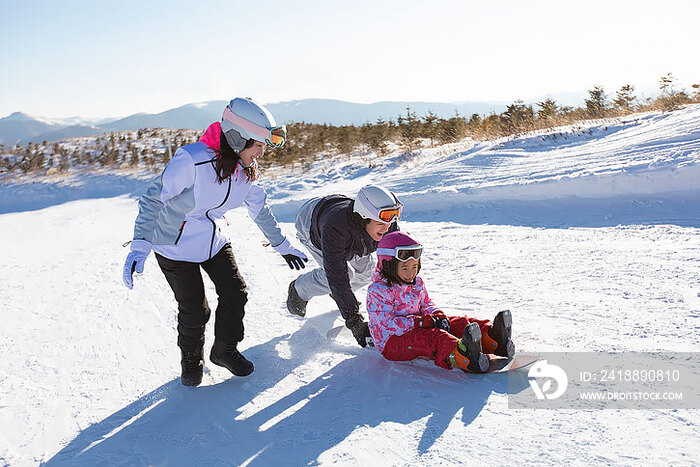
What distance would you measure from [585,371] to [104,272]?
209 inches

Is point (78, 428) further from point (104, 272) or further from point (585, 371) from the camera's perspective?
point (104, 272)

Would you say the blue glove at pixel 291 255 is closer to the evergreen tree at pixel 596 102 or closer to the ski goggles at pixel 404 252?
the ski goggles at pixel 404 252

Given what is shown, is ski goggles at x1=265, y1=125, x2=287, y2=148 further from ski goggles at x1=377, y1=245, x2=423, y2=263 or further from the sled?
the sled

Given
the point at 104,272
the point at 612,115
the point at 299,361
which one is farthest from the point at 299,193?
the point at 299,361

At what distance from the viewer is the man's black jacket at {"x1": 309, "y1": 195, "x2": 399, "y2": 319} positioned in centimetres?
341

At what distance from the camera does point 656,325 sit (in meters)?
3.25

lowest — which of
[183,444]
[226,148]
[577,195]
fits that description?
[183,444]

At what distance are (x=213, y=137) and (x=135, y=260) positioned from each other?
83 cm

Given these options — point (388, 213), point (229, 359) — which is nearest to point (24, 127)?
point (229, 359)

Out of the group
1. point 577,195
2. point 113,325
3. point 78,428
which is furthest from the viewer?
point 577,195

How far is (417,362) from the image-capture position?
3.27 meters

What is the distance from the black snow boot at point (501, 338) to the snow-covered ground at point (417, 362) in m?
0.20

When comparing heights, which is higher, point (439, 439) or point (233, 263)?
point (233, 263)

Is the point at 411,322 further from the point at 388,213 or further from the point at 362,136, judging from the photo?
the point at 362,136
